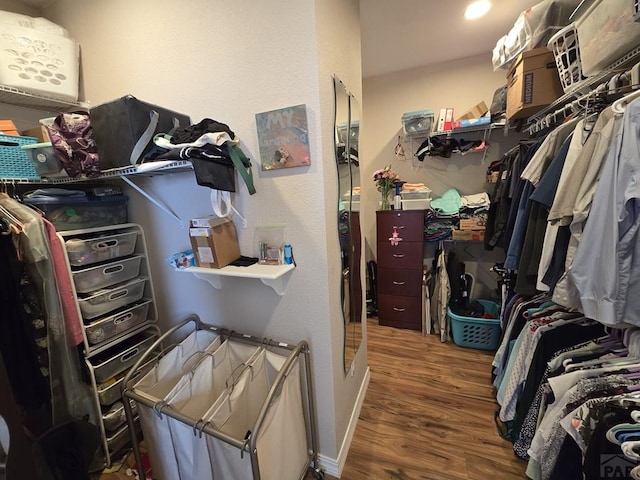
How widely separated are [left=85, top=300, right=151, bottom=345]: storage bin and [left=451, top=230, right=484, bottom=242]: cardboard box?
2.52 metres

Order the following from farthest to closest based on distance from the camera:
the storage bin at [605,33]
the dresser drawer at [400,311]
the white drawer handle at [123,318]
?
1. the dresser drawer at [400,311]
2. the white drawer handle at [123,318]
3. the storage bin at [605,33]

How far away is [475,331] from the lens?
2260mm

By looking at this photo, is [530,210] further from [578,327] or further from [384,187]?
[384,187]

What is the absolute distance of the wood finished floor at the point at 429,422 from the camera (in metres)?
1.32

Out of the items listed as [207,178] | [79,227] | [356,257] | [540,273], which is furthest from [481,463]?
[79,227]

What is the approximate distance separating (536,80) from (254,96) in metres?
1.75

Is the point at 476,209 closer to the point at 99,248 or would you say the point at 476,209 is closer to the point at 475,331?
the point at 475,331

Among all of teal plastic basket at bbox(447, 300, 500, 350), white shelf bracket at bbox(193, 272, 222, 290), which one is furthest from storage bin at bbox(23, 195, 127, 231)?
teal plastic basket at bbox(447, 300, 500, 350)

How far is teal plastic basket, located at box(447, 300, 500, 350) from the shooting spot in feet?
7.23

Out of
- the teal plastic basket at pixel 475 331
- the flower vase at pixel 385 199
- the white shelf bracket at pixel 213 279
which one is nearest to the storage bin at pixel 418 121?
the flower vase at pixel 385 199

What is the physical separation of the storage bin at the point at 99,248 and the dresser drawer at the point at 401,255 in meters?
2.09

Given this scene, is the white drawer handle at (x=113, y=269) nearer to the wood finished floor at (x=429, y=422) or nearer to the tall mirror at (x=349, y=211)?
the wood finished floor at (x=429, y=422)

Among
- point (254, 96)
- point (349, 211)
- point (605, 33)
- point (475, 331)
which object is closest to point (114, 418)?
point (349, 211)

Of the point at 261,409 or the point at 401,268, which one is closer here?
the point at 261,409
